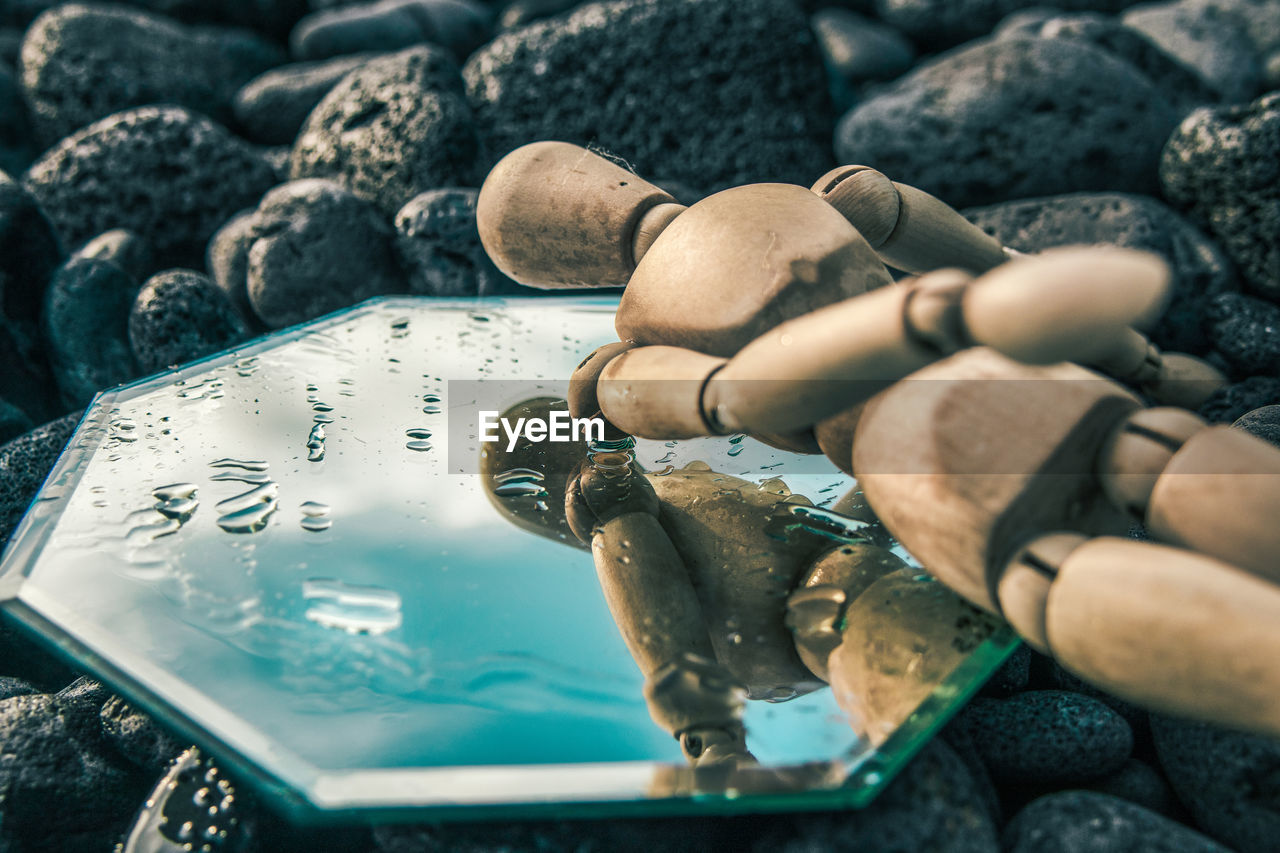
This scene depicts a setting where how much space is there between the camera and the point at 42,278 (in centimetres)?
206

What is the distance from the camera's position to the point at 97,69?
9.50ft

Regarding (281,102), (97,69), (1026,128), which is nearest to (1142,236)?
(1026,128)

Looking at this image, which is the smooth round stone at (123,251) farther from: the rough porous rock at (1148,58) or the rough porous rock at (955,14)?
the rough porous rock at (955,14)

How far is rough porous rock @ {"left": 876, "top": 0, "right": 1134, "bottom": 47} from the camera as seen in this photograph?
12.8 ft

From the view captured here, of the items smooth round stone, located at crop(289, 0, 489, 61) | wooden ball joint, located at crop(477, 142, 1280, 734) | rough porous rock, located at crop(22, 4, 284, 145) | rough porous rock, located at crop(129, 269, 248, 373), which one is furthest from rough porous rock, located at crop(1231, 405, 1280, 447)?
smooth round stone, located at crop(289, 0, 489, 61)

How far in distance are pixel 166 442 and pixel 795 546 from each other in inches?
38.0

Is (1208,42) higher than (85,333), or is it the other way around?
(1208,42)

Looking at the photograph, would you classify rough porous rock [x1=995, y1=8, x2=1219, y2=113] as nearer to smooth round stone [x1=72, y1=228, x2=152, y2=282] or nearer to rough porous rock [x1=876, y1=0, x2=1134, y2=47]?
rough porous rock [x1=876, y1=0, x2=1134, y2=47]

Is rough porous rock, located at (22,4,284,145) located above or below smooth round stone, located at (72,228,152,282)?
above

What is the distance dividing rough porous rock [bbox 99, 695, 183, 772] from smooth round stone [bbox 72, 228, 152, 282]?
1.37 m

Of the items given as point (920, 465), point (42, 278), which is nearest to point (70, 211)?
point (42, 278)

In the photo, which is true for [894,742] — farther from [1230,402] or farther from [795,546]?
[1230,402]

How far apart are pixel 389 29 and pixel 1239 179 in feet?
11.3

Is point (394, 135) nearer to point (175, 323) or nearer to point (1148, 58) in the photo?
point (175, 323)
